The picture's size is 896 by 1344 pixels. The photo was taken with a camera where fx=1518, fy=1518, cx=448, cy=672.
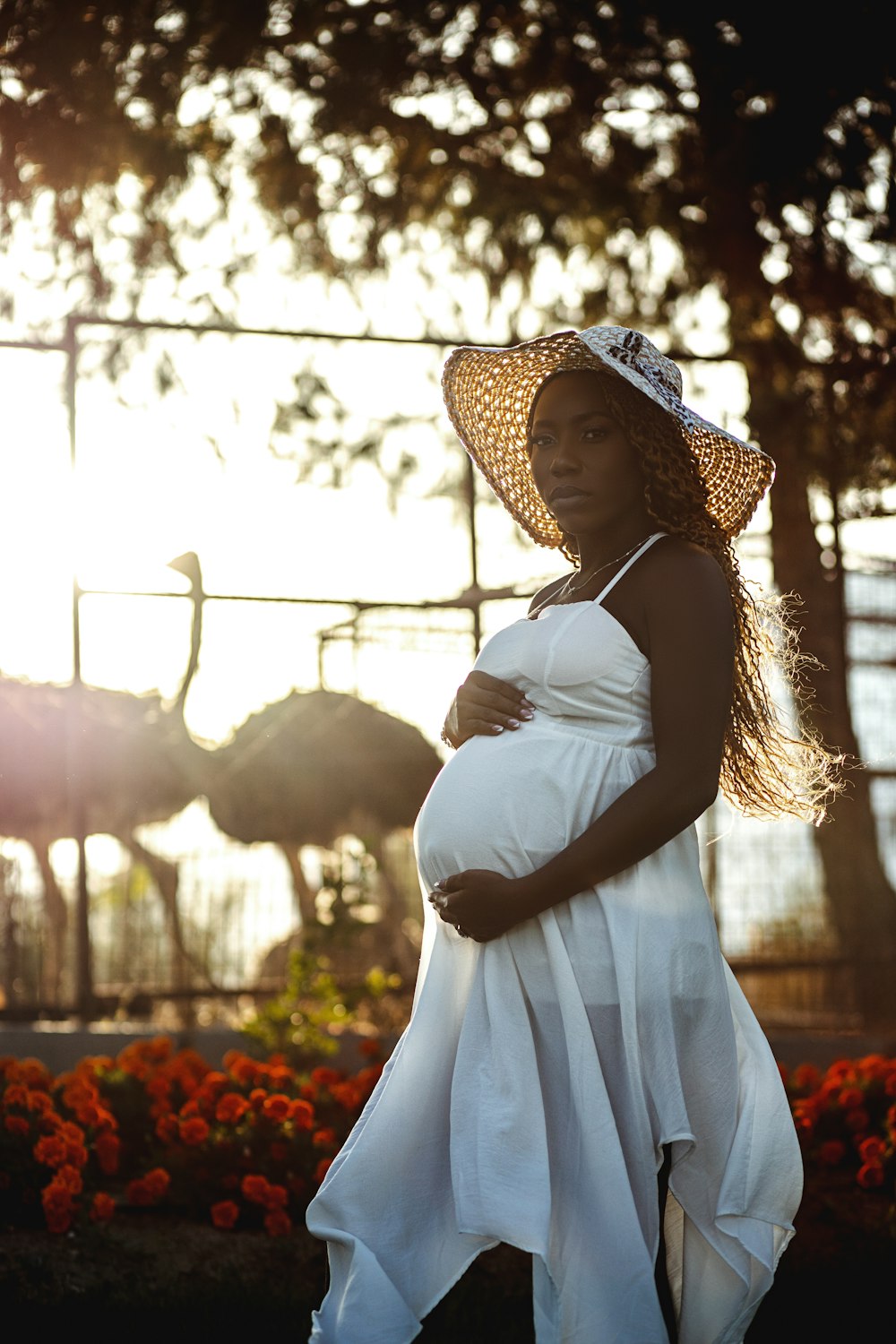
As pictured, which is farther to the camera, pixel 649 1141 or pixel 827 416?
pixel 827 416

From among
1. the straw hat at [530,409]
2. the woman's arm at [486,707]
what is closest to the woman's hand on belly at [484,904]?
the woman's arm at [486,707]

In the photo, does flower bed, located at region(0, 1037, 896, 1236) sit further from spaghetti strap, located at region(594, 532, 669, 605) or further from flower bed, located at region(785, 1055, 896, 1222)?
spaghetti strap, located at region(594, 532, 669, 605)

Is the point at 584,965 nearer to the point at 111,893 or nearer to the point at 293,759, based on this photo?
the point at 293,759

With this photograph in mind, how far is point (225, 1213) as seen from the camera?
4113mm

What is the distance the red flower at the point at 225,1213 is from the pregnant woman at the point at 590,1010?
1.59 meters

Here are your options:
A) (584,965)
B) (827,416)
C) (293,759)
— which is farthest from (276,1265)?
(827,416)

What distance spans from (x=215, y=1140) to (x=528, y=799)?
2.22 metres

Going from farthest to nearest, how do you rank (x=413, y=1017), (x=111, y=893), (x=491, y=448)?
(x=111, y=893), (x=491, y=448), (x=413, y=1017)

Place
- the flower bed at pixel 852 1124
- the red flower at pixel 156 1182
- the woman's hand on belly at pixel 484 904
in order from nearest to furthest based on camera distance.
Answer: the woman's hand on belly at pixel 484 904 → the red flower at pixel 156 1182 → the flower bed at pixel 852 1124

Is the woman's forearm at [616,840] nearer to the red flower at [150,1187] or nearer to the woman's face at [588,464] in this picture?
the woman's face at [588,464]

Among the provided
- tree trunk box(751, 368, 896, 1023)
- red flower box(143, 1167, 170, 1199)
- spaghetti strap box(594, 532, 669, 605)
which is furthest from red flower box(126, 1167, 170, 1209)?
tree trunk box(751, 368, 896, 1023)

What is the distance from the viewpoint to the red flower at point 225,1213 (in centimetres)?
411

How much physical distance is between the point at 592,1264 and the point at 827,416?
220 inches

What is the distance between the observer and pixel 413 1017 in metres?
2.71
